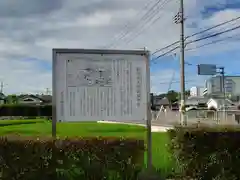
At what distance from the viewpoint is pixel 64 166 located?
20.5 ft

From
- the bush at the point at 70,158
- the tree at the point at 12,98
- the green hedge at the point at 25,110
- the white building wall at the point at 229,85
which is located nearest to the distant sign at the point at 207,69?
the white building wall at the point at 229,85

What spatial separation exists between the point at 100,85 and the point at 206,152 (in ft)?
6.84

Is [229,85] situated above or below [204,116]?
above

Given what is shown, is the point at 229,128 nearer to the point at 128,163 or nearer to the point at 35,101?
the point at 128,163

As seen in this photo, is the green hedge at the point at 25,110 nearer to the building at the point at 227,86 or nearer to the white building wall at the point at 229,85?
the building at the point at 227,86

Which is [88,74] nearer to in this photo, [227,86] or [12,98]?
[227,86]

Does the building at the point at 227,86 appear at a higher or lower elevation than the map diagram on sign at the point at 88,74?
higher

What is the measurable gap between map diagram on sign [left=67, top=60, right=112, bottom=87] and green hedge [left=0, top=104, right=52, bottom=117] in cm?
7318

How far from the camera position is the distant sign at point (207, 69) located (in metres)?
52.5

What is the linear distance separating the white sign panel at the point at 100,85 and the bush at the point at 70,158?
1306mm

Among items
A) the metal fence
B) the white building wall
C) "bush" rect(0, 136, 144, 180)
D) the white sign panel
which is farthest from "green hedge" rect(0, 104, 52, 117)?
"bush" rect(0, 136, 144, 180)

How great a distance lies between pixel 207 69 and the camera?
2126 inches

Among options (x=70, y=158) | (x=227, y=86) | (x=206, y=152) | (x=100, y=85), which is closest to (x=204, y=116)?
(x=100, y=85)

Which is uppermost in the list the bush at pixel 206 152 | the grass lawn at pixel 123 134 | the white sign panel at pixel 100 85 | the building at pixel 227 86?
the building at pixel 227 86
